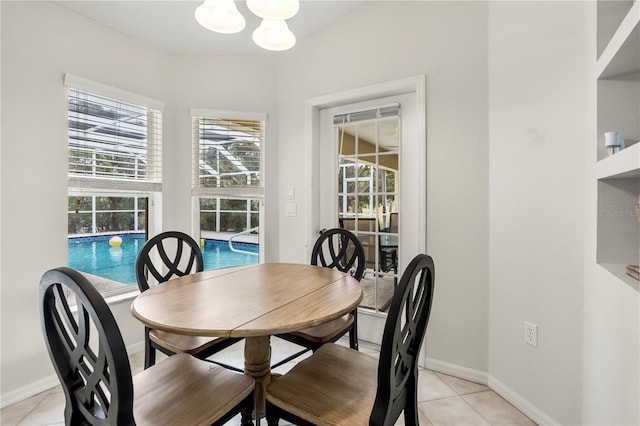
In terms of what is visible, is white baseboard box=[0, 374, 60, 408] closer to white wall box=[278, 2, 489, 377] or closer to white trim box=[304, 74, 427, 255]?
white trim box=[304, 74, 427, 255]

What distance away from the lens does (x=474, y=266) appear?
209cm

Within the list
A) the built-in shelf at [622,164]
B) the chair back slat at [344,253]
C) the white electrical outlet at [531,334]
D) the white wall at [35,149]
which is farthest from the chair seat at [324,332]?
the white wall at [35,149]

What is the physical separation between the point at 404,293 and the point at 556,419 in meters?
1.44

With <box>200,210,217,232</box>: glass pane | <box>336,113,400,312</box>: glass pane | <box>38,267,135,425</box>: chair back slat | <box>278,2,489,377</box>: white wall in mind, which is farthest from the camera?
<box>200,210,217,232</box>: glass pane

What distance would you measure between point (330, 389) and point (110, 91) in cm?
258

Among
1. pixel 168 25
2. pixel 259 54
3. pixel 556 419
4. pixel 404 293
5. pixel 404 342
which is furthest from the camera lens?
pixel 259 54

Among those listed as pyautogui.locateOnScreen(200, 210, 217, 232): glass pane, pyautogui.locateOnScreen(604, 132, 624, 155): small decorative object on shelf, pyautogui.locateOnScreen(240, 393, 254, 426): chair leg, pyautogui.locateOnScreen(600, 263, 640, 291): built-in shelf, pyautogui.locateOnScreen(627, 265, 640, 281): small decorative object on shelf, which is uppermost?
pyautogui.locateOnScreen(604, 132, 624, 155): small decorative object on shelf

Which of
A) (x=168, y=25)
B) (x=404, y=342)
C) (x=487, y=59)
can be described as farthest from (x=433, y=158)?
(x=168, y=25)

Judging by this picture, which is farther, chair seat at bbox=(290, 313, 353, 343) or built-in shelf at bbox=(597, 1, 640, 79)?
chair seat at bbox=(290, 313, 353, 343)

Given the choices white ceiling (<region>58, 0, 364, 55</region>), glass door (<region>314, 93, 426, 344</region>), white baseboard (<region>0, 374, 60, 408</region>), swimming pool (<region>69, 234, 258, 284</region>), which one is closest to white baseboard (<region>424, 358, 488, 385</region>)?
glass door (<region>314, 93, 426, 344</region>)

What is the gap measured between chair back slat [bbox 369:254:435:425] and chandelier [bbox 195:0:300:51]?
1193mm

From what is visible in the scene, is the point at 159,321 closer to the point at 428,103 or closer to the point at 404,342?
the point at 404,342

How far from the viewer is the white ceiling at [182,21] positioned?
86.0 inches

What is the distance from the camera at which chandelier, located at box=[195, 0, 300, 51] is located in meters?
1.35
